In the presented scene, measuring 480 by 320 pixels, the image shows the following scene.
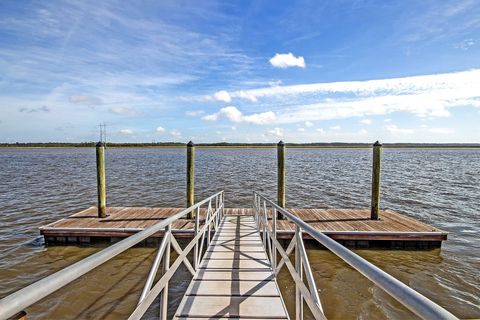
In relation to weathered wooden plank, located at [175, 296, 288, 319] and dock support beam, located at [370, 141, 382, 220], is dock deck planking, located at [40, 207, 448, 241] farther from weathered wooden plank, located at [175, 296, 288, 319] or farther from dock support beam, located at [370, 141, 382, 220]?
weathered wooden plank, located at [175, 296, 288, 319]

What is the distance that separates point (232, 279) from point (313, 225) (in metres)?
4.81

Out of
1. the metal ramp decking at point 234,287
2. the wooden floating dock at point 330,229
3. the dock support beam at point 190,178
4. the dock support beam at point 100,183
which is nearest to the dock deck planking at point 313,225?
the wooden floating dock at point 330,229

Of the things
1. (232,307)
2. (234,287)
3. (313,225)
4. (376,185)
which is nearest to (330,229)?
(313,225)

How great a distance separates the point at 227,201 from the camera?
14352 mm

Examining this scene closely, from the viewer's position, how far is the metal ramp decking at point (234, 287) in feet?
11.0

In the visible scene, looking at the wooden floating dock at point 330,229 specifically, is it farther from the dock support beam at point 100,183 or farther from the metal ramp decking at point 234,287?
the metal ramp decking at point 234,287

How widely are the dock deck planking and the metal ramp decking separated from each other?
2507 mm

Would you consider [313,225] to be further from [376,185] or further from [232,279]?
[232,279]

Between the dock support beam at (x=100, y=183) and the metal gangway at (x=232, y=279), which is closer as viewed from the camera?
the metal gangway at (x=232, y=279)

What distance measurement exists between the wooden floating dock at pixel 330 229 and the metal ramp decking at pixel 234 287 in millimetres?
2524

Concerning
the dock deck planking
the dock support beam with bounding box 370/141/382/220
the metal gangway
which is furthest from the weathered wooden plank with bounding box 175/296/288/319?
the dock support beam with bounding box 370/141/382/220

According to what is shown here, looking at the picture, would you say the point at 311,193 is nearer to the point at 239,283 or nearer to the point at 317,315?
the point at 239,283

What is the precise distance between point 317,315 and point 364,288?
16.1ft

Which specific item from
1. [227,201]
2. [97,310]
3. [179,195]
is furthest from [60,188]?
[97,310]
